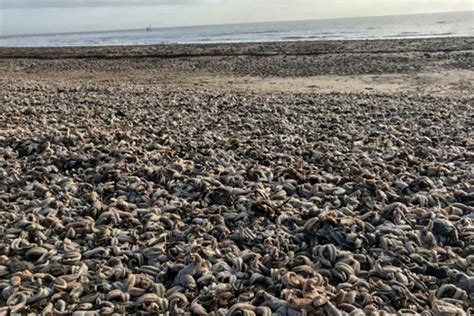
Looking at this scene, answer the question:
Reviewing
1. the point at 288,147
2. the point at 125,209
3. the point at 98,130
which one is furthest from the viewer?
the point at 98,130

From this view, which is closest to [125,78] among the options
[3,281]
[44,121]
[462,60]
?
[44,121]

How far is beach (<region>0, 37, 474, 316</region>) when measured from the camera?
3910 millimetres

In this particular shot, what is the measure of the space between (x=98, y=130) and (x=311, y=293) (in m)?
6.62

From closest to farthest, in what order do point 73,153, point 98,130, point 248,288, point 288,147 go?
point 248,288, point 73,153, point 288,147, point 98,130

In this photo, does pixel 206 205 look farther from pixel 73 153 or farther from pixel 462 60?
pixel 462 60

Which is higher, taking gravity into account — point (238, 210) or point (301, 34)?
point (301, 34)

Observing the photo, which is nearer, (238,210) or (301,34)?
(238,210)

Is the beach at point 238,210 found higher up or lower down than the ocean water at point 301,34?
lower down

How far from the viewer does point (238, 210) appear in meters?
5.50

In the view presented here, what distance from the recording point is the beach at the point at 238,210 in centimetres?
391

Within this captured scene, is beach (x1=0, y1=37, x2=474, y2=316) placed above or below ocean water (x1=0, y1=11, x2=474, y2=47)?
below

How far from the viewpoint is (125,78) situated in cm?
2511

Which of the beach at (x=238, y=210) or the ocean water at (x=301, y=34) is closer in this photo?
the beach at (x=238, y=210)

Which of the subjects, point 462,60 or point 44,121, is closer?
point 44,121
